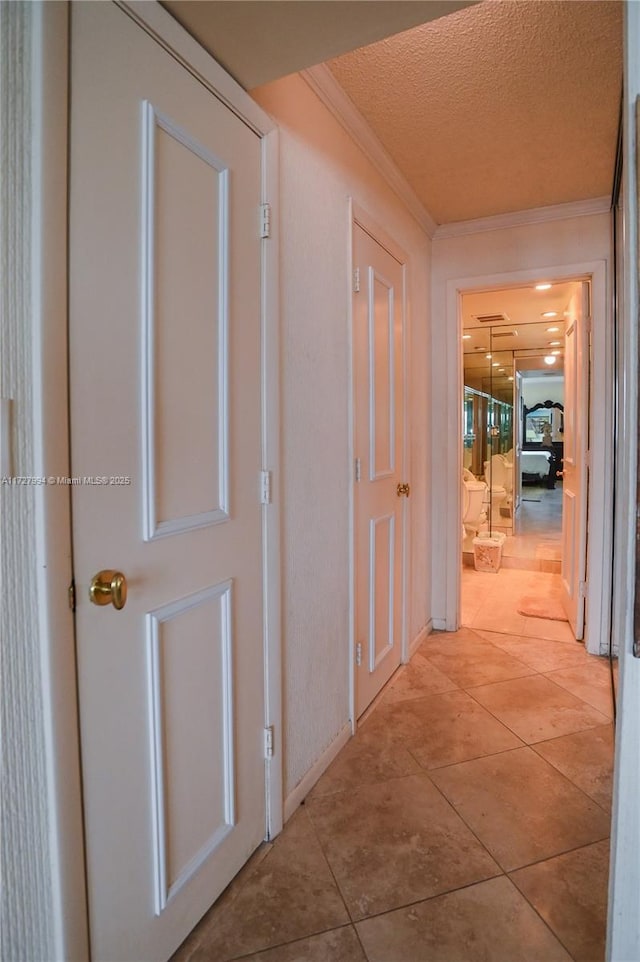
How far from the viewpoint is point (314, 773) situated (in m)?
1.82

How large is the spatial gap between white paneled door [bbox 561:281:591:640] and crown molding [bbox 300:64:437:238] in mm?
1204

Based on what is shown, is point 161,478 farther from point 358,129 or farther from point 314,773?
point 358,129

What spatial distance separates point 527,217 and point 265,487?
256 cm

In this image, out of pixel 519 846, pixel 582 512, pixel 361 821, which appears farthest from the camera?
pixel 582 512

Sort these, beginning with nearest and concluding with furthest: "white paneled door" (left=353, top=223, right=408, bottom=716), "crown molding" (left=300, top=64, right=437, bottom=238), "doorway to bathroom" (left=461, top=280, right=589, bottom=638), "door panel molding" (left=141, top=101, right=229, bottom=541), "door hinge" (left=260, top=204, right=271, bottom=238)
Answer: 1. "door panel molding" (left=141, top=101, right=229, bottom=541)
2. "door hinge" (left=260, top=204, right=271, bottom=238)
3. "crown molding" (left=300, top=64, right=437, bottom=238)
4. "white paneled door" (left=353, top=223, right=408, bottom=716)
5. "doorway to bathroom" (left=461, top=280, right=589, bottom=638)

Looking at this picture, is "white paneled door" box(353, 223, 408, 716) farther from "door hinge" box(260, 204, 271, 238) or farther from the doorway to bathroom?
the doorway to bathroom

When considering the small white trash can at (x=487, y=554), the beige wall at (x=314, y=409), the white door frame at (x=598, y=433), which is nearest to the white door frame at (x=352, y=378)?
the beige wall at (x=314, y=409)

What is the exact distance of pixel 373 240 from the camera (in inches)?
90.1

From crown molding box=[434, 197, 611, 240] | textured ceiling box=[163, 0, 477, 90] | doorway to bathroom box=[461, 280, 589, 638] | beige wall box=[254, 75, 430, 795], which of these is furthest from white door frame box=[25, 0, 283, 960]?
doorway to bathroom box=[461, 280, 589, 638]

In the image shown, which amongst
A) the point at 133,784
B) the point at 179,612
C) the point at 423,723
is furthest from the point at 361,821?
the point at 179,612

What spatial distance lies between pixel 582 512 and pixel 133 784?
2.88 m

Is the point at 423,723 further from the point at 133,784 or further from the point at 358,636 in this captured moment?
the point at 133,784

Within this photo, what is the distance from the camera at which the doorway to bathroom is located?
3.32m

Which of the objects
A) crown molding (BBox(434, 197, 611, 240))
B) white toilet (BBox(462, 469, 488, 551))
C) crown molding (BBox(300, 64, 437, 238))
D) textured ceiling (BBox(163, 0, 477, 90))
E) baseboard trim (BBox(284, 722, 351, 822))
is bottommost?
baseboard trim (BBox(284, 722, 351, 822))
